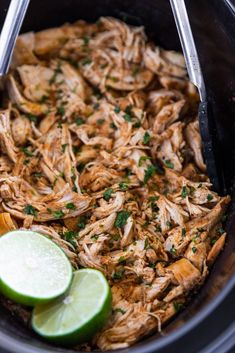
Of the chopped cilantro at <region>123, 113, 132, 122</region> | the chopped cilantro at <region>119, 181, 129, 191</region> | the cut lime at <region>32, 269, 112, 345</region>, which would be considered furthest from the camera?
the chopped cilantro at <region>123, 113, 132, 122</region>

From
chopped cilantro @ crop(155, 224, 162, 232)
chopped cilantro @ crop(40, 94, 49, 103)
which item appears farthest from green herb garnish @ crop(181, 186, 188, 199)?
chopped cilantro @ crop(40, 94, 49, 103)

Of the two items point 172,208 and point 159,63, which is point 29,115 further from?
point 172,208

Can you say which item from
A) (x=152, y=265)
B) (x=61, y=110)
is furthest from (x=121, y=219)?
(x=61, y=110)

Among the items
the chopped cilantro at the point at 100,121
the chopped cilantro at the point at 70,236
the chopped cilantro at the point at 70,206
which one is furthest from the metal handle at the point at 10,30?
the chopped cilantro at the point at 70,236

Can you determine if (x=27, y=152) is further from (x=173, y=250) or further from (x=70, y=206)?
(x=173, y=250)

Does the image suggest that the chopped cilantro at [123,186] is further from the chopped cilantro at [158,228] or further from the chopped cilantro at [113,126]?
the chopped cilantro at [113,126]

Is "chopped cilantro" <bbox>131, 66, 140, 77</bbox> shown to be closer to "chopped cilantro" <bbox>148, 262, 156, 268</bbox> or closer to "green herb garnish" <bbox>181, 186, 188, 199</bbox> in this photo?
"green herb garnish" <bbox>181, 186, 188, 199</bbox>

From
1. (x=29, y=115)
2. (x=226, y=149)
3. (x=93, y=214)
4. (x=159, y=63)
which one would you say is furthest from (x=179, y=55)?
(x=93, y=214)
